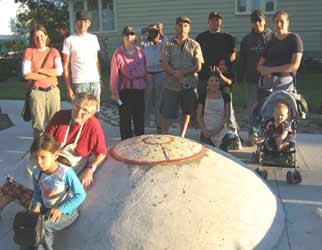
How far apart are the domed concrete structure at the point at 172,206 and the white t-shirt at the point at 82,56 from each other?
206 centimetres

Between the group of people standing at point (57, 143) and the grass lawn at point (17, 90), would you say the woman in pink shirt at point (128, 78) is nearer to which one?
the group of people standing at point (57, 143)

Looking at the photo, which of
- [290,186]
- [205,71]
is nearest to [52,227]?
[290,186]

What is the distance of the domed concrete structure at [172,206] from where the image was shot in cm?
364

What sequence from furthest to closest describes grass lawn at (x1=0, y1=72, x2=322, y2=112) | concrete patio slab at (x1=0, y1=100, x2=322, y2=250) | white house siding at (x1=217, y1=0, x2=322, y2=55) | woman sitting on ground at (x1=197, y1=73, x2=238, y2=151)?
1. white house siding at (x1=217, y1=0, x2=322, y2=55)
2. grass lawn at (x1=0, y1=72, x2=322, y2=112)
3. woman sitting on ground at (x1=197, y1=73, x2=238, y2=151)
4. concrete patio slab at (x1=0, y1=100, x2=322, y2=250)

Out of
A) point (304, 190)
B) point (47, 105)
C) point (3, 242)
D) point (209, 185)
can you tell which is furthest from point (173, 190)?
point (47, 105)

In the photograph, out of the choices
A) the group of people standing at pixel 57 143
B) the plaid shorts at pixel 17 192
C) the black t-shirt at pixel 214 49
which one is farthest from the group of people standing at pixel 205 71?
the plaid shorts at pixel 17 192

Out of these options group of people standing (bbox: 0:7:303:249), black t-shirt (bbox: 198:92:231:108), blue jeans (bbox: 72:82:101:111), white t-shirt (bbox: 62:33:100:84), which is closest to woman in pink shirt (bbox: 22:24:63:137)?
group of people standing (bbox: 0:7:303:249)

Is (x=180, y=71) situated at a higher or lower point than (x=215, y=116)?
higher

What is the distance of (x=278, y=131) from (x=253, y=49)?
5.24 feet

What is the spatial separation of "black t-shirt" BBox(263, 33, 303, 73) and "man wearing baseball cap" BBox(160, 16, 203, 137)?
97 cm

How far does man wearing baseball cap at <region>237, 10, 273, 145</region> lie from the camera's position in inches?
258

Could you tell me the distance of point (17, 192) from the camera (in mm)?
4164

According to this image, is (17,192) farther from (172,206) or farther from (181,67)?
(181,67)

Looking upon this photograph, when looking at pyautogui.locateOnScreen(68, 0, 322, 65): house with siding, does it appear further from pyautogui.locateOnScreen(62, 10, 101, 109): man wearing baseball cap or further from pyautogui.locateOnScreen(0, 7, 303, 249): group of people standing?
pyautogui.locateOnScreen(62, 10, 101, 109): man wearing baseball cap
